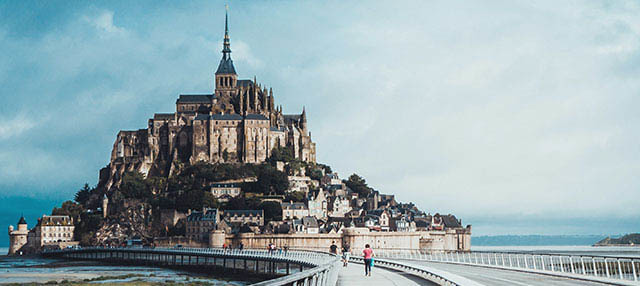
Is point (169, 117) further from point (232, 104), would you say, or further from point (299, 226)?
point (299, 226)

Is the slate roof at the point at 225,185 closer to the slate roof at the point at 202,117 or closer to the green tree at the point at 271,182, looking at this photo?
the green tree at the point at 271,182

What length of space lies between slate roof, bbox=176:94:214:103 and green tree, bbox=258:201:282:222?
106 ft

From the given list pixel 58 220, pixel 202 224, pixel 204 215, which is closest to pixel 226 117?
pixel 204 215

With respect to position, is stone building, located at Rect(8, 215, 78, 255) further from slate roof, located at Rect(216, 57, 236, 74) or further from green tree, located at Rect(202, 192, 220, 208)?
slate roof, located at Rect(216, 57, 236, 74)

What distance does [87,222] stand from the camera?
4513 inches

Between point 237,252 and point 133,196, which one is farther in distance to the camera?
point 133,196

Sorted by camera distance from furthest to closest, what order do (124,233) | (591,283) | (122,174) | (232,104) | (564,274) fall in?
1. (232,104)
2. (122,174)
3. (124,233)
4. (564,274)
5. (591,283)

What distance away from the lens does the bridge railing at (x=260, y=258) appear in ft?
57.4

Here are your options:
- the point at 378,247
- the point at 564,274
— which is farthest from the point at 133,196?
the point at 564,274

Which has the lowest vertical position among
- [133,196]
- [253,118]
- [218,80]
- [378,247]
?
[378,247]

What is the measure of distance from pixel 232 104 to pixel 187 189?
75.0 ft

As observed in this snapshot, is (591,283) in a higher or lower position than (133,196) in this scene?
lower

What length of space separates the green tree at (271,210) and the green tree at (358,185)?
3381cm

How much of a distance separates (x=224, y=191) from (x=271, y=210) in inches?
440
